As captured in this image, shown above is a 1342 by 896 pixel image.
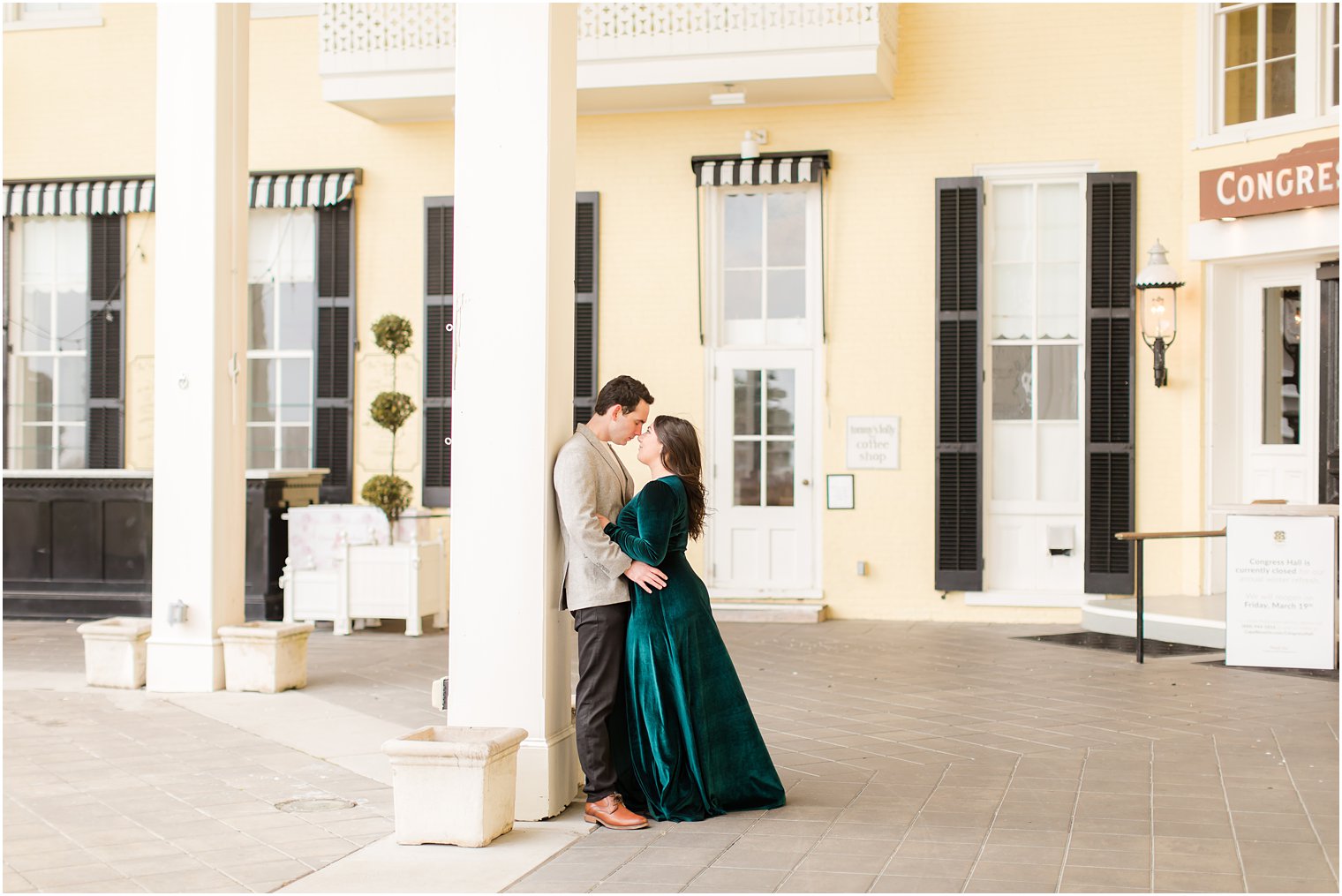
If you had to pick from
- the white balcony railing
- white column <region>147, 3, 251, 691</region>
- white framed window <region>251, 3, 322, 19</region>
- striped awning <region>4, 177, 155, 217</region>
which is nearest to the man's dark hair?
white column <region>147, 3, 251, 691</region>

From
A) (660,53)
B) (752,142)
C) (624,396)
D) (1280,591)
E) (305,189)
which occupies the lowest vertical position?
(1280,591)

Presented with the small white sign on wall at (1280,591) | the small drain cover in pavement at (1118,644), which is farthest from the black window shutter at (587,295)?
the small white sign on wall at (1280,591)

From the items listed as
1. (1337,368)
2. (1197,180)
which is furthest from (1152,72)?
(1337,368)

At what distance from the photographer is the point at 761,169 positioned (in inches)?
431

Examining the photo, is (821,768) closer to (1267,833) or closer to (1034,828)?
(1034,828)

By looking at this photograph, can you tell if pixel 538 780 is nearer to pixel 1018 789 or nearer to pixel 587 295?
pixel 1018 789

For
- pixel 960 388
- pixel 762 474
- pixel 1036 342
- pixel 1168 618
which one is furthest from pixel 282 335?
pixel 1168 618

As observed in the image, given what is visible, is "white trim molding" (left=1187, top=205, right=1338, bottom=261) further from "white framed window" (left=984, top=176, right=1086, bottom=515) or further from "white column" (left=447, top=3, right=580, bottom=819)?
"white column" (left=447, top=3, right=580, bottom=819)

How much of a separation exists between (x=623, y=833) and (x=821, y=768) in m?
1.21

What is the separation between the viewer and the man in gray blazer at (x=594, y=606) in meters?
4.72

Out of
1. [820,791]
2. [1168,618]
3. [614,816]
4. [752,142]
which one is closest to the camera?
[614,816]

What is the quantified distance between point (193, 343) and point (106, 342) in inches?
210

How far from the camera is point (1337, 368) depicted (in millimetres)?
9500

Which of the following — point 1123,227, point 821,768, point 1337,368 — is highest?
point 1123,227
